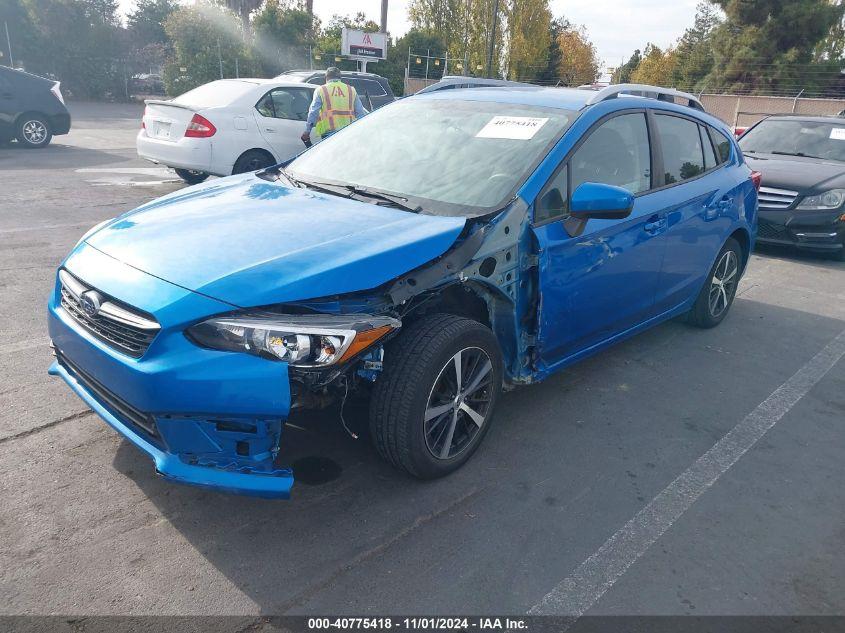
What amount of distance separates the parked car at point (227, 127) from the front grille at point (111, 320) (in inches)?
241

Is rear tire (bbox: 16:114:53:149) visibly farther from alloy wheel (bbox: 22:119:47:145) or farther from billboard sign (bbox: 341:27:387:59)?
billboard sign (bbox: 341:27:387:59)

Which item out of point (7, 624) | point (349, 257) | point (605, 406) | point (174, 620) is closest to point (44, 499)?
point (7, 624)

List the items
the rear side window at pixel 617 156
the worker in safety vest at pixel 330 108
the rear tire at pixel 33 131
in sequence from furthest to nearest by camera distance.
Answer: the rear tire at pixel 33 131, the worker in safety vest at pixel 330 108, the rear side window at pixel 617 156

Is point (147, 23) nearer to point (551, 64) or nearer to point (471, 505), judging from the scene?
point (551, 64)

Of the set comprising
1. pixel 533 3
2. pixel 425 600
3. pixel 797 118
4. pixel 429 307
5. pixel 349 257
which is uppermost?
pixel 533 3

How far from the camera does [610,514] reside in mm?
3031

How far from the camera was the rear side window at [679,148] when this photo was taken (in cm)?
441

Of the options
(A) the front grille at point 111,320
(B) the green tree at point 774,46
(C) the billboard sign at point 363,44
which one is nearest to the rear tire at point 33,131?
(A) the front grille at point 111,320

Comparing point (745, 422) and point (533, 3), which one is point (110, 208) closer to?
point (745, 422)

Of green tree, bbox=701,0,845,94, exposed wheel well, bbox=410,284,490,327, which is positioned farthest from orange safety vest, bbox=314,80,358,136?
green tree, bbox=701,0,845,94

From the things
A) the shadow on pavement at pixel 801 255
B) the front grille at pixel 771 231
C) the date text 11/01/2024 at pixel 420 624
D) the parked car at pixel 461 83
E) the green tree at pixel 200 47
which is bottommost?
the date text 11/01/2024 at pixel 420 624

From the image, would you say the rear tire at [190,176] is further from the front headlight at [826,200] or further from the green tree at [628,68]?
the green tree at [628,68]

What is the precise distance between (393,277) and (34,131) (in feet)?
44.7

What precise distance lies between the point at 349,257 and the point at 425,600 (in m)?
1.35
